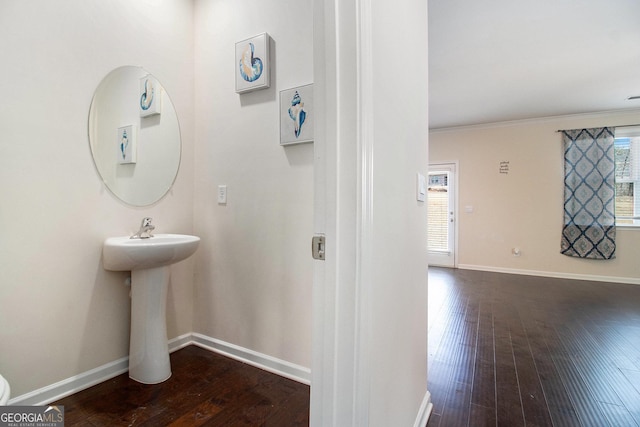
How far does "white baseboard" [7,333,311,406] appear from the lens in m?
1.45

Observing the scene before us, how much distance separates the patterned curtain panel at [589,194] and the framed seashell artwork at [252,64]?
497 cm

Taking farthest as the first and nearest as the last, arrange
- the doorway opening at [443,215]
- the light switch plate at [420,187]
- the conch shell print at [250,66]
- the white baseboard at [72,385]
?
the doorway opening at [443,215] → the conch shell print at [250,66] → the white baseboard at [72,385] → the light switch plate at [420,187]

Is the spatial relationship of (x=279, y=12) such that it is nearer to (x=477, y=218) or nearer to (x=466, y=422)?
(x=466, y=422)

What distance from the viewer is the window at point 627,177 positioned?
423cm

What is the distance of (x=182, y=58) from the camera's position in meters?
2.11

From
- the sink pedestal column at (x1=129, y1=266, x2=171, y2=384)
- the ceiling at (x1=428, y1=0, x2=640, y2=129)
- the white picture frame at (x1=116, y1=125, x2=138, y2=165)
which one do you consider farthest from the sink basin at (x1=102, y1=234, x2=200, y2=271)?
the ceiling at (x1=428, y1=0, x2=640, y2=129)

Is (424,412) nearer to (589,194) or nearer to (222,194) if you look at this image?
(222,194)

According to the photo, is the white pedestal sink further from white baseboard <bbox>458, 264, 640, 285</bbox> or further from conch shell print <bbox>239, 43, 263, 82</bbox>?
white baseboard <bbox>458, 264, 640, 285</bbox>

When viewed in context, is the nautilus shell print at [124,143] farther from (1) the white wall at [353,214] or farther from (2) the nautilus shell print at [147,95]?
(1) the white wall at [353,214]

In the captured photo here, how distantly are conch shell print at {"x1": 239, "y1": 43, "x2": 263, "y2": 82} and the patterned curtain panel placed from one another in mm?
4992

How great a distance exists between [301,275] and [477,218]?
449 centimetres

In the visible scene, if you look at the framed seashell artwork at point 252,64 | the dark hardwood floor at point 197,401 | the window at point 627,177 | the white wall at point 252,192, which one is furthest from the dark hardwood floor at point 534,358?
the framed seashell artwork at point 252,64

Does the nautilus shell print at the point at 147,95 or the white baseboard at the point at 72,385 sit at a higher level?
the nautilus shell print at the point at 147,95

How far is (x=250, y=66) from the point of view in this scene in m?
1.87
